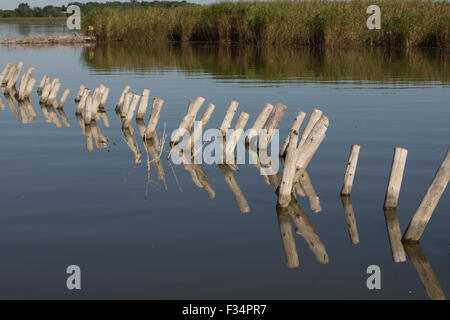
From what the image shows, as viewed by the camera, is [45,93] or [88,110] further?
[45,93]

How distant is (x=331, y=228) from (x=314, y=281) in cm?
194

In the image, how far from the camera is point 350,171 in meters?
10.4

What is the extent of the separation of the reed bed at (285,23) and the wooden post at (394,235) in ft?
95.3

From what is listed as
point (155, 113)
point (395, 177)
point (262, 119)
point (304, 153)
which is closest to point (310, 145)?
point (304, 153)

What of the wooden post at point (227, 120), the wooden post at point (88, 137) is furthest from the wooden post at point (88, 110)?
the wooden post at point (227, 120)

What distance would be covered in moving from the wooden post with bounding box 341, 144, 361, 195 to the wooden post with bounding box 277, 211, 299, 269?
3.97 ft

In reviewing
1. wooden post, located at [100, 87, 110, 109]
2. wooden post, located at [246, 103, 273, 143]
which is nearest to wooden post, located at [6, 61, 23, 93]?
wooden post, located at [100, 87, 110, 109]

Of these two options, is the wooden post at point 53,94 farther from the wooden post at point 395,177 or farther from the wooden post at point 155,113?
the wooden post at point 395,177

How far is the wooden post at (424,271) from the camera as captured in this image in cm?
722

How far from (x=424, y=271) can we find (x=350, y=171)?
2.83 metres

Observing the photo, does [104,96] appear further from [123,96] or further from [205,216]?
[205,216]

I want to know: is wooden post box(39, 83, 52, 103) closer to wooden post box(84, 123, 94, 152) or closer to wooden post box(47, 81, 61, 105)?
wooden post box(47, 81, 61, 105)
